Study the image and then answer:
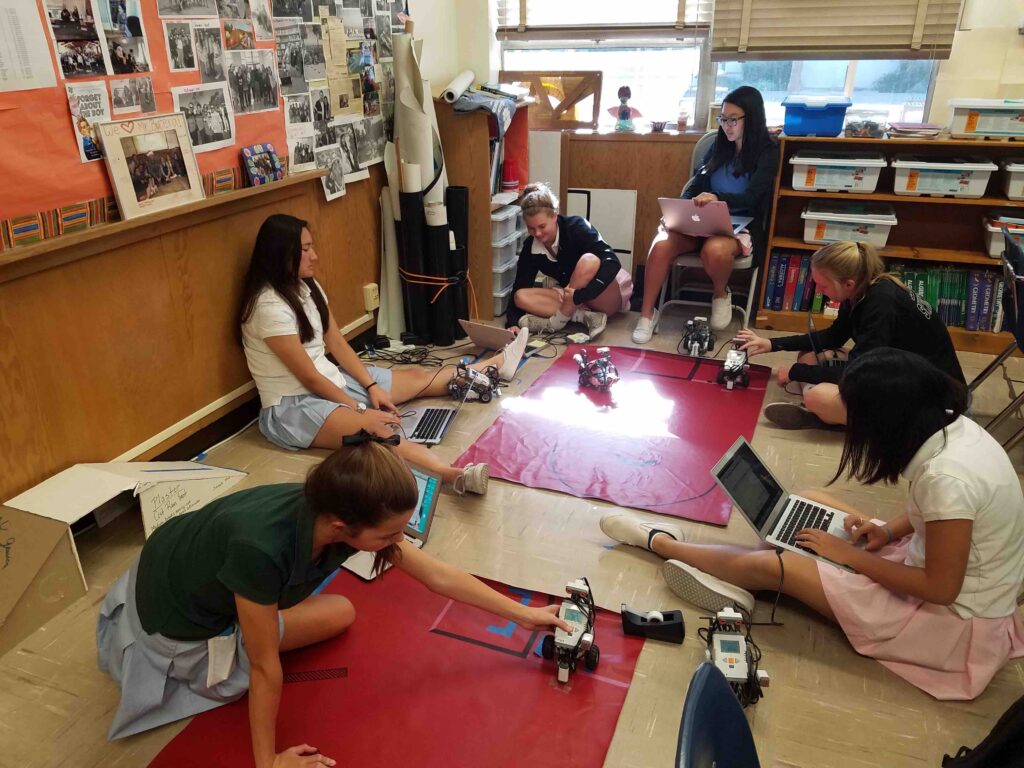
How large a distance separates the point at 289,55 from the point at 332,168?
0.48 m

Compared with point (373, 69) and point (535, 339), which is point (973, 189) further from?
point (373, 69)

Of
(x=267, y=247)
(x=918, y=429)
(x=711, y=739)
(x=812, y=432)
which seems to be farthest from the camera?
(x=812, y=432)

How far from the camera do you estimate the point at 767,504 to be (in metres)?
2.04

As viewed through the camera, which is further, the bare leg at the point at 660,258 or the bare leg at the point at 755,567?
the bare leg at the point at 660,258

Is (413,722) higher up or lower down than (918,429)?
lower down

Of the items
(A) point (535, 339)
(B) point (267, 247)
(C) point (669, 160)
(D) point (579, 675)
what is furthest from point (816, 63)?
(D) point (579, 675)

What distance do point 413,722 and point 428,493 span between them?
2.41 ft

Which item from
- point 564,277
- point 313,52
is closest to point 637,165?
point 564,277

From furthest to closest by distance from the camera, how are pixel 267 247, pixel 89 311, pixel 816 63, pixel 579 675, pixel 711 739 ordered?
pixel 816 63
pixel 267 247
pixel 89 311
pixel 579 675
pixel 711 739

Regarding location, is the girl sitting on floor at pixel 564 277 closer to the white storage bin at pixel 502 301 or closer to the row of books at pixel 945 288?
the white storage bin at pixel 502 301

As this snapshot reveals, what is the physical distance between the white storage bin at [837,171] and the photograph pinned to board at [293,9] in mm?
2262

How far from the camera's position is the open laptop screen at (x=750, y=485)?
6.48 feet

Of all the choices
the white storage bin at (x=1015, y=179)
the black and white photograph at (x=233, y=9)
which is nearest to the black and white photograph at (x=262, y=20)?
the black and white photograph at (x=233, y=9)

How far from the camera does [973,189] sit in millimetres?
3393
